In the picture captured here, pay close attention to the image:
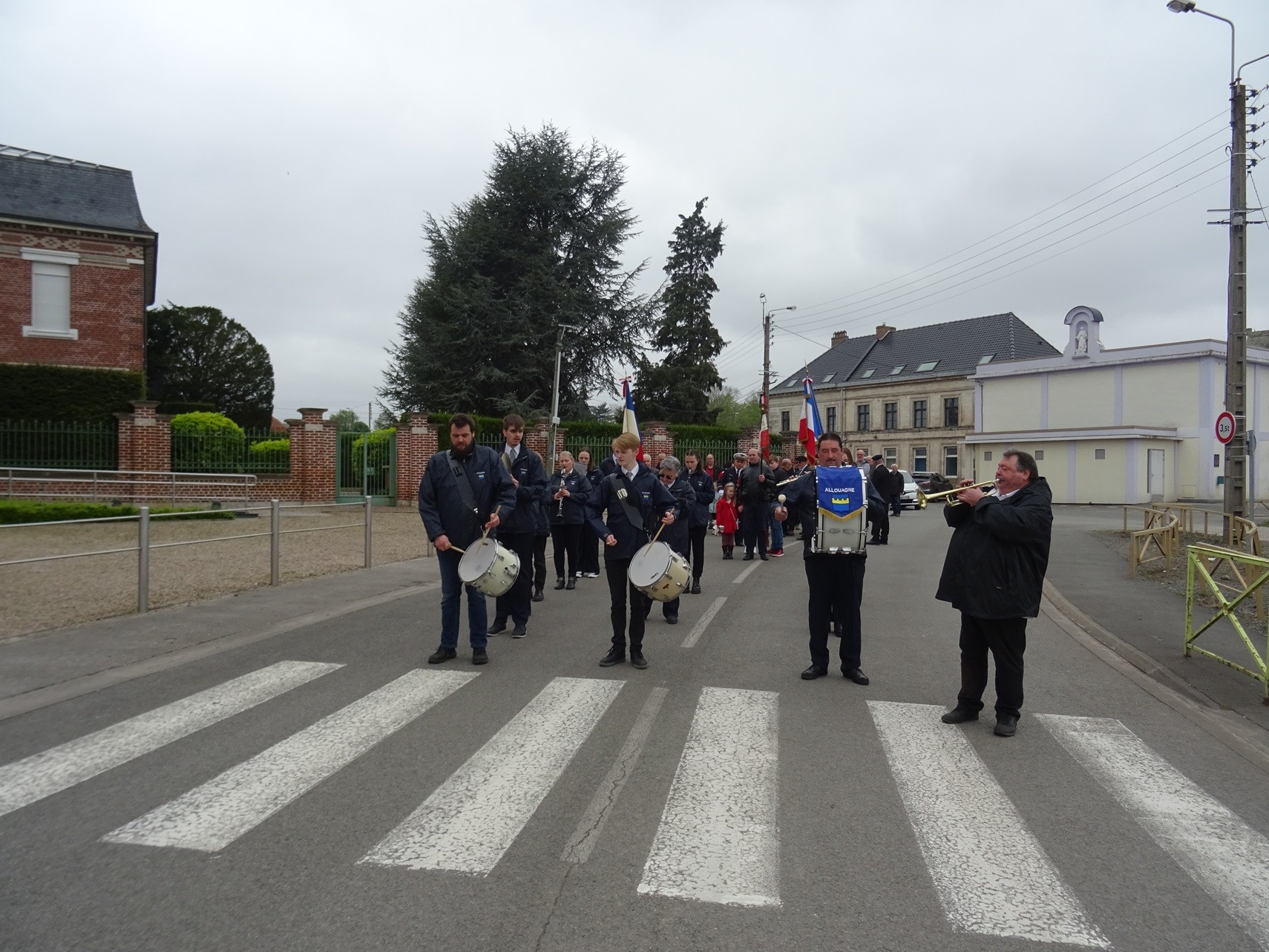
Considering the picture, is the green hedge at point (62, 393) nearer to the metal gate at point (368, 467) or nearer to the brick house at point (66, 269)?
the brick house at point (66, 269)

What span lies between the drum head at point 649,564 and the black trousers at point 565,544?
15.8 ft

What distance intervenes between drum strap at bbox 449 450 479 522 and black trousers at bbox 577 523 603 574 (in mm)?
5409

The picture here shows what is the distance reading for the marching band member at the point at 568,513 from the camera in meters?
12.0

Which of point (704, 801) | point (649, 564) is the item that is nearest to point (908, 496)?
point (649, 564)

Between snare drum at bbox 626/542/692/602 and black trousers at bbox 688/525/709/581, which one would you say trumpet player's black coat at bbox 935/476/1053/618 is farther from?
black trousers at bbox 688/525/709/581

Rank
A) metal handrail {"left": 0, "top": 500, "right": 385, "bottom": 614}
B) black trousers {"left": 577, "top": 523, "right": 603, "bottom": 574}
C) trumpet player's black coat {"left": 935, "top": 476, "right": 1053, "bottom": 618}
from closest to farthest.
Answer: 1. trumpet player's black coat {"left": 935, "top": 476, "right": 1053, "bottom": 618}
2. metal handrail {"left": 0, "top": 500, "right": 385, "bottom": 614}
3. black trousers {"left": 577, "top": 523, "right": 603, "bottom": 574}

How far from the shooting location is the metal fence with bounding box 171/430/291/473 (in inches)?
1006

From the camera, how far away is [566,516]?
479 inches

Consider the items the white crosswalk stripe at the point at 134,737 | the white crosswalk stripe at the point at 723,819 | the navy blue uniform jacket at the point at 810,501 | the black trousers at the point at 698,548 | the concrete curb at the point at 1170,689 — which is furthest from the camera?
the black trousers at the point at 698,548

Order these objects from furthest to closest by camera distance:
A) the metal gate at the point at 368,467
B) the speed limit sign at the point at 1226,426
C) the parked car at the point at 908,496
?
1. the parked car at the point at 908,496
2. the metal gate at the point at 368,467
3. the speed limit sign at the point at 1226,426

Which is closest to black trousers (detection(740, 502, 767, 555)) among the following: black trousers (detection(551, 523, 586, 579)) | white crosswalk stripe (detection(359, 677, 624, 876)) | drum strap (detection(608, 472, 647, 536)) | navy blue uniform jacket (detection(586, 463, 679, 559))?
black trousers (detection(551, 523, 586, 579))

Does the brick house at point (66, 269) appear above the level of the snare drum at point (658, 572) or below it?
above

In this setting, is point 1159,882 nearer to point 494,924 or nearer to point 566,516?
point 494,924

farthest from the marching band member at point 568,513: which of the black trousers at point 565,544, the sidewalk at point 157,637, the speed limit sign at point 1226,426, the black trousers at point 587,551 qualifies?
the speed limit sign at point 1226,426
